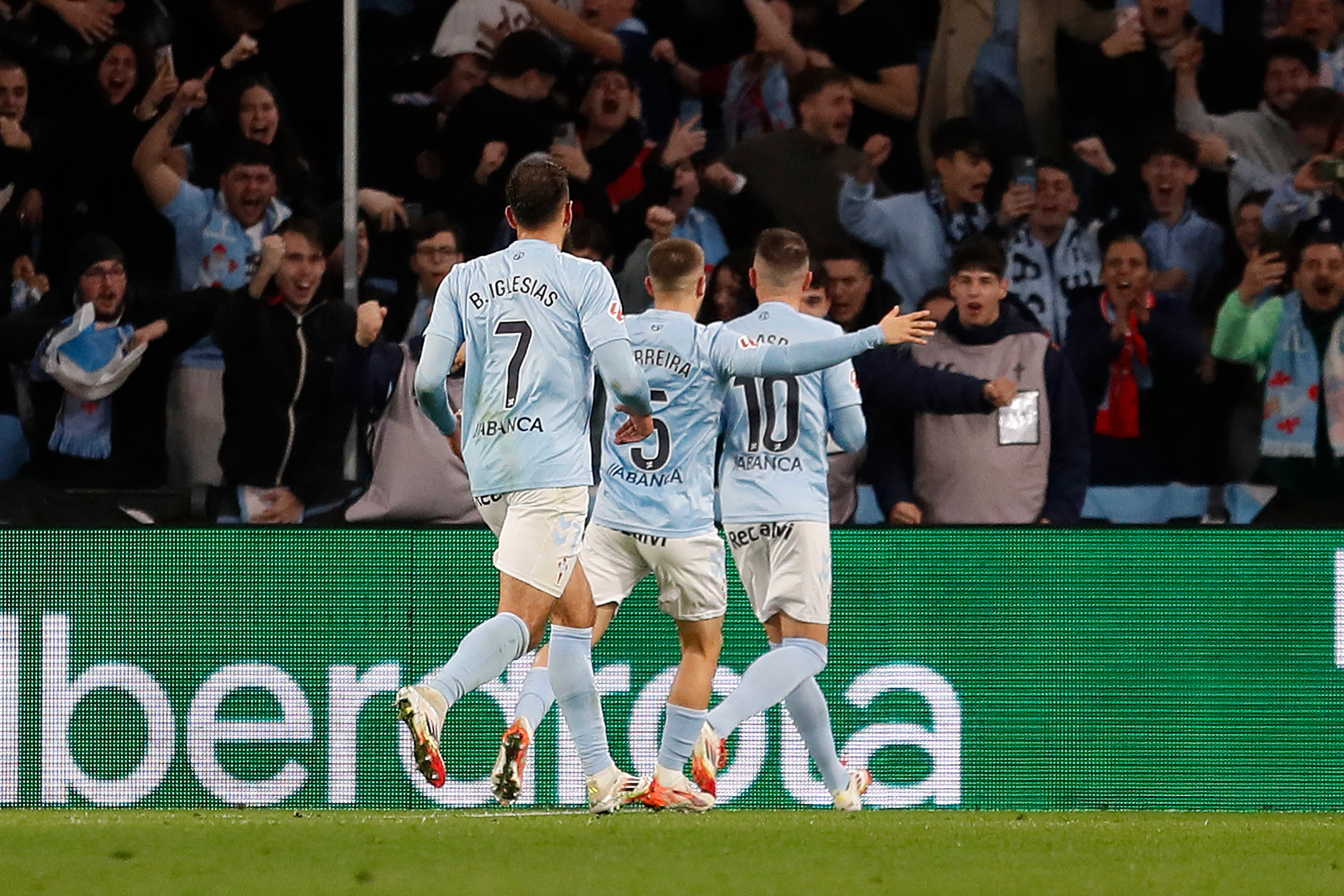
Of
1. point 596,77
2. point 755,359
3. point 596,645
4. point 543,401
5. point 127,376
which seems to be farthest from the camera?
point 596,77

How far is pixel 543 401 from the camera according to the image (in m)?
6.00

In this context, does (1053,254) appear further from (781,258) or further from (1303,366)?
(781,258)

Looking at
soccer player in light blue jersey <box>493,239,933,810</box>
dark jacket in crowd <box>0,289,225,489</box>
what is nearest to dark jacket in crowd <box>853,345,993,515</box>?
soccer player in light blue jersey <box>493,239,933,810</box>

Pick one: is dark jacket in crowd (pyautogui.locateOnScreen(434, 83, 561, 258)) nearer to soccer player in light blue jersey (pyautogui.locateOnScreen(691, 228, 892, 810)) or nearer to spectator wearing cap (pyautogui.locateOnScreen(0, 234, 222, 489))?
spectator wearing cap (pyautogui.locateOnScreen(0, 234, 222, 489))

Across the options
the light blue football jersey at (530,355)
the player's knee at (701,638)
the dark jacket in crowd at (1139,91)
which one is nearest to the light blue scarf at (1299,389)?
the dark jacket in crowd at (1139,91)

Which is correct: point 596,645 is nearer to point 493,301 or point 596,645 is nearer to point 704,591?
point 704,591

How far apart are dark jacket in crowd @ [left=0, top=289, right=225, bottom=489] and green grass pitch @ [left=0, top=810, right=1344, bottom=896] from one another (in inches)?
72.3

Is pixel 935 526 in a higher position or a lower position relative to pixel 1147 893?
higher

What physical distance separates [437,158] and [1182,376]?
346cm

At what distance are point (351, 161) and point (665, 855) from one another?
13.0 feet

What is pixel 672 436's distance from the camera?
679 centimetres

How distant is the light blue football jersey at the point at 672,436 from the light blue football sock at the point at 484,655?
3.16 ft

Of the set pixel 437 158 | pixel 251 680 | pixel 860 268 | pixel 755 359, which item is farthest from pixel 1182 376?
pixel 251 680

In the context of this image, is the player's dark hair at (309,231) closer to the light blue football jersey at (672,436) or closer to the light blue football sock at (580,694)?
the light blue football jersey at (672,436)
